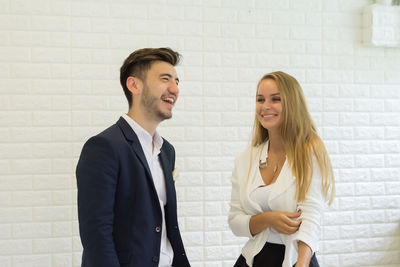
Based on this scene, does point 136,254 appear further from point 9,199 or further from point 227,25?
point 227,25

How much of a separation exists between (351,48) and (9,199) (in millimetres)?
2926

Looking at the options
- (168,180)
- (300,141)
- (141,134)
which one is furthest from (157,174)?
(300,141)

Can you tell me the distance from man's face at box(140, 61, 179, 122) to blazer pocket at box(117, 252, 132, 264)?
594 millimetres

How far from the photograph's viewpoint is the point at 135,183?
1851 mm

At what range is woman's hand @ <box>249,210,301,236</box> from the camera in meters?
2.04

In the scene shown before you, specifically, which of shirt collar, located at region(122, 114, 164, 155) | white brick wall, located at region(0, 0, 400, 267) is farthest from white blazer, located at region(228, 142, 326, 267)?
white brick wall, located at region(0, 0, 400, 267)

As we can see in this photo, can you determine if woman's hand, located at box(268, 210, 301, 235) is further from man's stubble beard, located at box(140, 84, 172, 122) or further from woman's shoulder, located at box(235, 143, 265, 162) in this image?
man's stubble beard, located at box(140, 84, 172, 122)

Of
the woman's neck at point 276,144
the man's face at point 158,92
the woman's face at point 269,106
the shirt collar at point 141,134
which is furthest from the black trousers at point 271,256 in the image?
the man's face at point 158,92

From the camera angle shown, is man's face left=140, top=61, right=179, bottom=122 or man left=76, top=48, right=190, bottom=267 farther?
man's face left=140, top=61, right=179, bottom=122

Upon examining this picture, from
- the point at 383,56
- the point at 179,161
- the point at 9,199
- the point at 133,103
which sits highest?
the point at 383,56

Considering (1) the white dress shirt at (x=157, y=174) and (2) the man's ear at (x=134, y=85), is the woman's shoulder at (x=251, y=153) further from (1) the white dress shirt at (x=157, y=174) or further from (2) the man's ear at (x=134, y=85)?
(2) the man's ear at (x=134, y=85)

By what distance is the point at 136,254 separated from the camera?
1820mm

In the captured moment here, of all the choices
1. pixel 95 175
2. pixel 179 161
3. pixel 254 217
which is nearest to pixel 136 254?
pixel 95 175

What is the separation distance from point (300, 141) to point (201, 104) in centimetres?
A: 147
